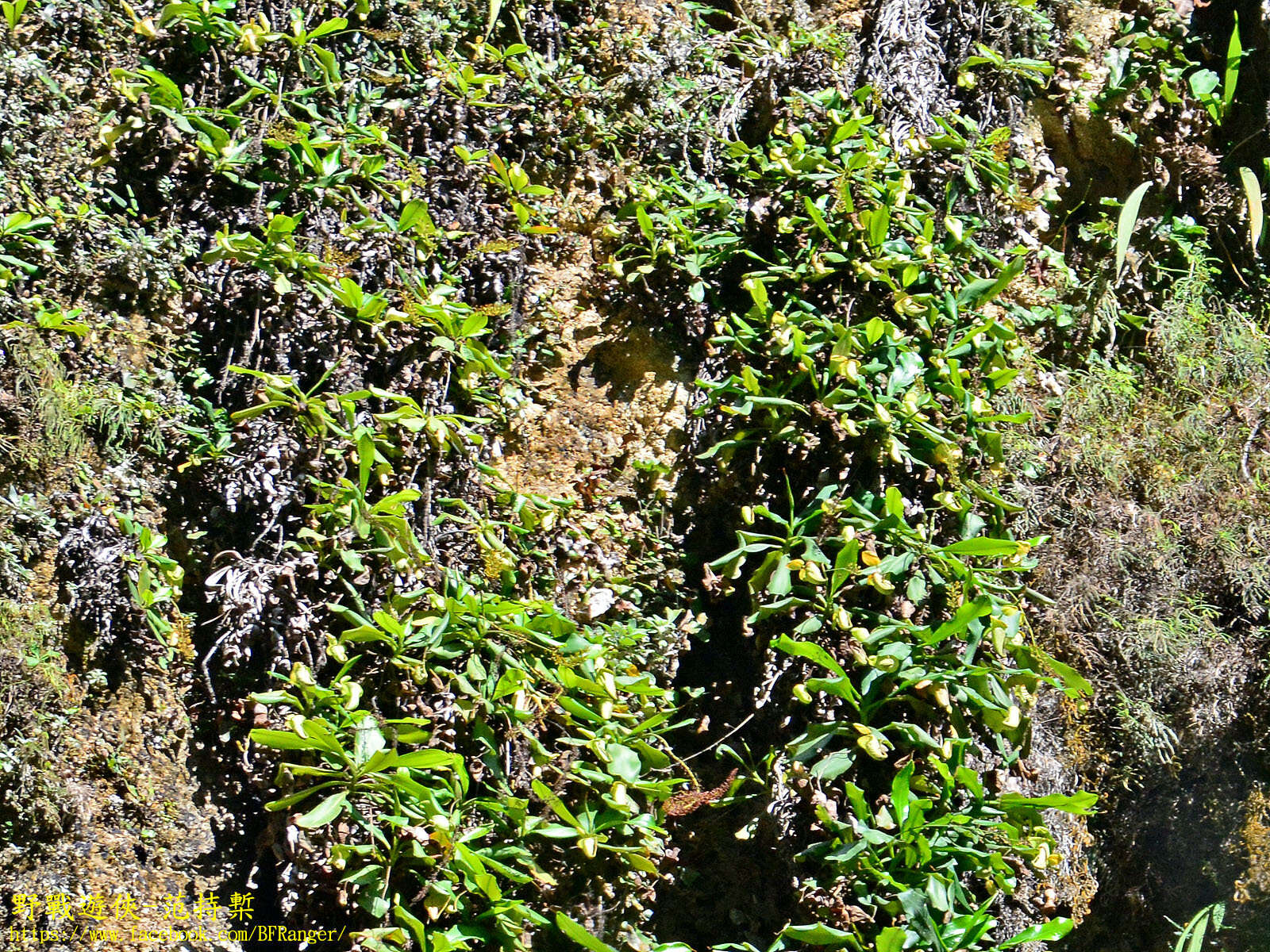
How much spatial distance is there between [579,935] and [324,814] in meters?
A: 0.60

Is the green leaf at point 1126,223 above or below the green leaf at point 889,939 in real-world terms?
above

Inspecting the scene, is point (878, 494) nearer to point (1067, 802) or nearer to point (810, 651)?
point (810, 651)

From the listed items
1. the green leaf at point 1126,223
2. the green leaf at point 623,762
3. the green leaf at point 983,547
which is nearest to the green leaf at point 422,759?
the green leaf at point 623,762

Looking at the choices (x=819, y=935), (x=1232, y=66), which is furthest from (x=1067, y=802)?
(x=1232, y=66)

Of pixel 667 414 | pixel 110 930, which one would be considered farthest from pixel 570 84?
pixel 110 930

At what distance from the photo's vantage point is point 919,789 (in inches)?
91.0

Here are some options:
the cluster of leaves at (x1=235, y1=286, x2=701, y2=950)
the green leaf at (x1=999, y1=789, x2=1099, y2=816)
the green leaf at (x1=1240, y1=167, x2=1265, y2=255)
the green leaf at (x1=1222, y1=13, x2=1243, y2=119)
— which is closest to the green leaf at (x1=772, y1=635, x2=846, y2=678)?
the cluster of leaves at (x1=235, y1=286, x2=701, y2=950)

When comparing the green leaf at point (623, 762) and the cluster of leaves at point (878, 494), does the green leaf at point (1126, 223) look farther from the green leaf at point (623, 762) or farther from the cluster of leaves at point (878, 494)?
the green leaf at point (623, 762)

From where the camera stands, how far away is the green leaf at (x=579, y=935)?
2105 millimetres

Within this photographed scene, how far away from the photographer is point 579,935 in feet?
6.98

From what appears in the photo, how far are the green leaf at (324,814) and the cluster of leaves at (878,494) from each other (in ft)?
3.29

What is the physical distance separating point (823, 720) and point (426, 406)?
1201mm

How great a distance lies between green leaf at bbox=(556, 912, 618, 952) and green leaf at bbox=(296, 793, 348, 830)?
520mm

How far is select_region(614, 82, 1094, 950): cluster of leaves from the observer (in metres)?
2.28
